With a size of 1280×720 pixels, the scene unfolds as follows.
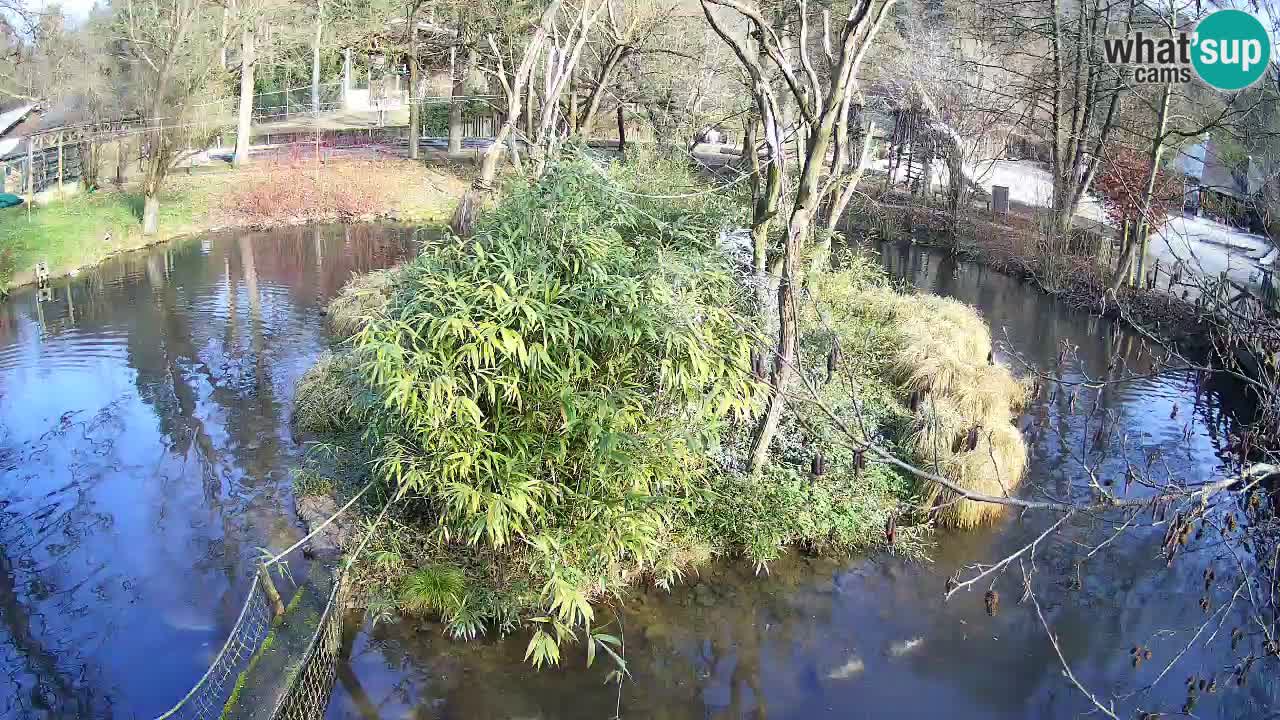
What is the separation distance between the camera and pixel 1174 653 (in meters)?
6.87

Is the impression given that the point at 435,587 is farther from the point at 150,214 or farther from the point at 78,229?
the point at 150,214

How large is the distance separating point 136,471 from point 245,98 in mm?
15870

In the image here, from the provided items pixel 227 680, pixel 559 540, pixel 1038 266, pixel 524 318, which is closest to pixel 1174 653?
pixel 559 540

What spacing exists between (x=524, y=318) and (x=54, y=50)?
19.2m

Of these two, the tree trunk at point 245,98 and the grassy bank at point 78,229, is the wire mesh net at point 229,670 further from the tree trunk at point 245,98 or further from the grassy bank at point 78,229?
the tree trunk at point 245,98

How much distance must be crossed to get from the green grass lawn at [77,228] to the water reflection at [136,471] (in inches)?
19.3

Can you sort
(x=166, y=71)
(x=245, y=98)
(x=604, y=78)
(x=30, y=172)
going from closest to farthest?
1. (x=30, y=172)
2. (x=166, y=71)
3. (x=604, y=78)
4. (x=245, y=98)

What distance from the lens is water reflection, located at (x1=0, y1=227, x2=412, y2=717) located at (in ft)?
21.3

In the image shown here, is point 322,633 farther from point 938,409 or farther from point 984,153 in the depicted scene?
point 984,153

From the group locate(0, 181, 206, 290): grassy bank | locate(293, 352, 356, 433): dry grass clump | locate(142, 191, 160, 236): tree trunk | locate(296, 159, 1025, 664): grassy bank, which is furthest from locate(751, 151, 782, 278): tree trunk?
locate(142, 191, 160, 236): tree trunk

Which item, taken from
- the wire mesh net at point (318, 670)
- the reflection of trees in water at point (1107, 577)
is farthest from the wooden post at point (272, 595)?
the reflection of trees in water at point (1107, 577)

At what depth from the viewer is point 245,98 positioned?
22.5m

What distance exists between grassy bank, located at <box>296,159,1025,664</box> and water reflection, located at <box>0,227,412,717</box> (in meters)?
1.14

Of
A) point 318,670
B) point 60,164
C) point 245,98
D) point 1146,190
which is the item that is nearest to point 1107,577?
point 318,670
